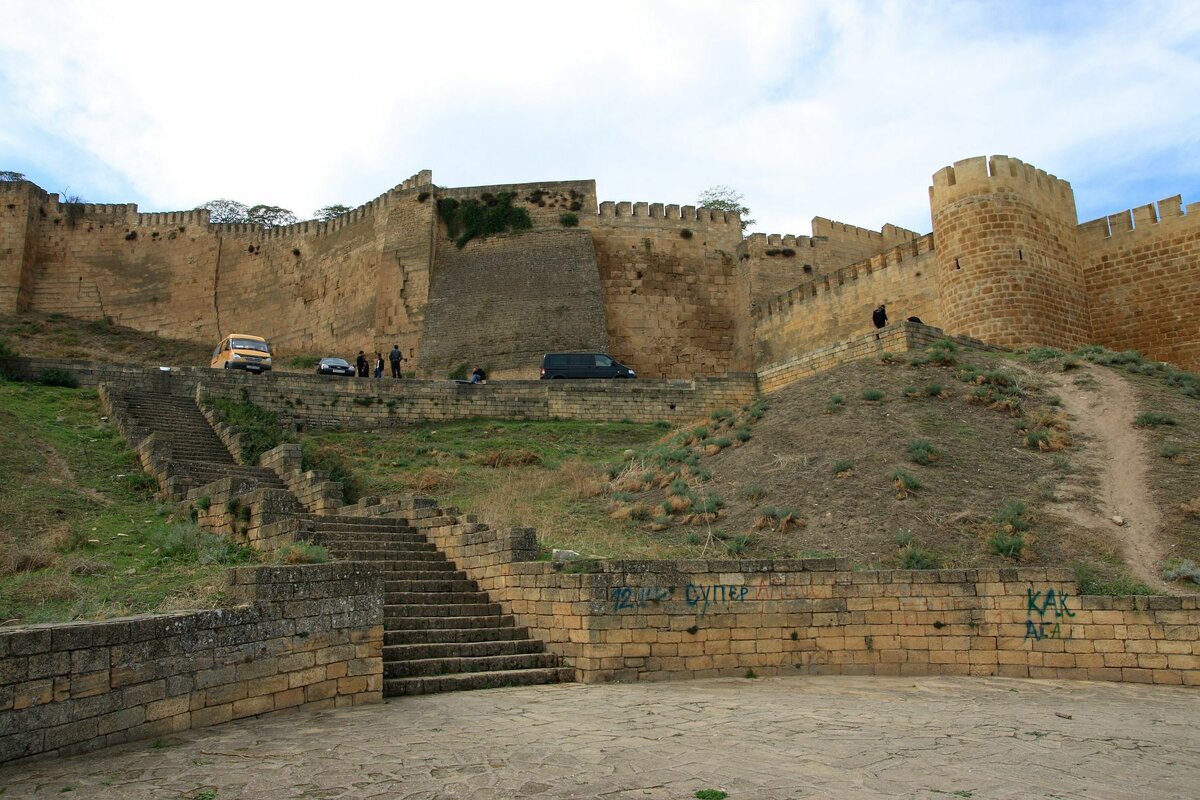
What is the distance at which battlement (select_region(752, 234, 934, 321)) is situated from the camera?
25.9 meters

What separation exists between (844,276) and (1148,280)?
27.4ft

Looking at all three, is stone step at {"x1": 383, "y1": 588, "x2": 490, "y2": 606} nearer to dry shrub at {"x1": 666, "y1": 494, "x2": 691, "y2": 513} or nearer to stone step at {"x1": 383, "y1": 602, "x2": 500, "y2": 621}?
stone step at {"x1": 383, "y1": 602, "x2": 500, "y2": 621}

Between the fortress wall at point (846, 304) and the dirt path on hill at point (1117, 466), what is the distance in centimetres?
721

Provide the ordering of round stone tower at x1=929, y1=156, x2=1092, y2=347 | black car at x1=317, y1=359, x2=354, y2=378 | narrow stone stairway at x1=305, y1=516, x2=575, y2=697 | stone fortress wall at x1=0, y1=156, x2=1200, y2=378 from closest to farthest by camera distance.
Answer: narrow stone stairway at x1=305, y1=516, x2=575, y2=697 → round stone tower at x1=929, y1=156, x2=1092, y2=347 → stone fortress wall at x1=0, y1=156, x2=1200, y2=378 → black car at x1=317, y1=359, x2=354, y2=378

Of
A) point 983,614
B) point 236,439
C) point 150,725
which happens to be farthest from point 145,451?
point 983,614

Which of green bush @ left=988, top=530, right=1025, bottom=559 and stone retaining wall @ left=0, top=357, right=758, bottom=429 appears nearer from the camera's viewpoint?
green bush @ left=988, top=530, right=1025, bottom=559

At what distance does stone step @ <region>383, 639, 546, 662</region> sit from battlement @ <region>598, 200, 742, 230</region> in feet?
82.6

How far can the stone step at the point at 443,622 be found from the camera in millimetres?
10266

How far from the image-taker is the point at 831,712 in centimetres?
816

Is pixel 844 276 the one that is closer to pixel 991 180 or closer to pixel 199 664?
pixel 991 180

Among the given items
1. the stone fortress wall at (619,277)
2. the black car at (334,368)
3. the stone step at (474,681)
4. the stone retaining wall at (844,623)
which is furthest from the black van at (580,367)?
the stone step at (474,681)

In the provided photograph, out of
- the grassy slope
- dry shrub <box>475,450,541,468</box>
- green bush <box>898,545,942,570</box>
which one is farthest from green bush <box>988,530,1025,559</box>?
dry shrub <box>475,450,541,468</box>

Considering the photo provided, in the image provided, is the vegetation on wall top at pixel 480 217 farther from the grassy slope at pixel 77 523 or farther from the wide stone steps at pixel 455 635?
the wide stone steps at pixel 455 635

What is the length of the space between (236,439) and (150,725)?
1220cm
